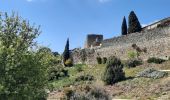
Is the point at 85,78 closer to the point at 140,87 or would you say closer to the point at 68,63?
the point at 140,87

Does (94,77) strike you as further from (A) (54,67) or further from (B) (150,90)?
(A) (54,67)

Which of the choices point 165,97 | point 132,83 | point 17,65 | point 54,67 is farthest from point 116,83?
point 17,65

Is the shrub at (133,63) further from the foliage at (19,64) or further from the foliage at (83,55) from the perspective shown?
the foliage at (19,64)

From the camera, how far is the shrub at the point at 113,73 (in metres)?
42.1

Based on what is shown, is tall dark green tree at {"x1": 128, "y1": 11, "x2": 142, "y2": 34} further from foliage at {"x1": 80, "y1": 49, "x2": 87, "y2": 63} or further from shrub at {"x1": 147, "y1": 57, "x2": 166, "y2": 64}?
shrub at {"x1": 147, "y1": 57, "x2": 166, "y2": 64}

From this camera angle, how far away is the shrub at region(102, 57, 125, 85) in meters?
42.1

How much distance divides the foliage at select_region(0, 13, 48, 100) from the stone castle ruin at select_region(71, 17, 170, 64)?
1197 inches

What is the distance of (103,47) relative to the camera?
203 ft

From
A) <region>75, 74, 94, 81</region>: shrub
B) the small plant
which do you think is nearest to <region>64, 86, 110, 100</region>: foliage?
the small plant

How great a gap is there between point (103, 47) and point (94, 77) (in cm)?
1547

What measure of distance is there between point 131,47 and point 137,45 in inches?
50.2

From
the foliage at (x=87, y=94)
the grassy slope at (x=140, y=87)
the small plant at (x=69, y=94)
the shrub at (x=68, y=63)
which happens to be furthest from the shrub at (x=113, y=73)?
the shrub at (x=68, y=63)

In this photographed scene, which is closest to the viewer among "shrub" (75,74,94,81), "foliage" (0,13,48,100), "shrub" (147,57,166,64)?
"foliage" (0,13,48,100)

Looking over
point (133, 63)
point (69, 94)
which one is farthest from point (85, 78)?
point (69, 94)
